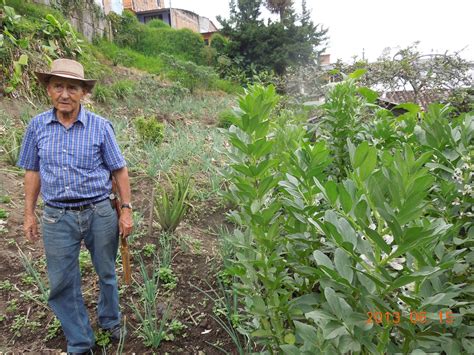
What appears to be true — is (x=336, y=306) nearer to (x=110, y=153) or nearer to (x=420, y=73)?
(x=110, y=153)

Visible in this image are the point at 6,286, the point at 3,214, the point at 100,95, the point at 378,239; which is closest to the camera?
the point at 378,239

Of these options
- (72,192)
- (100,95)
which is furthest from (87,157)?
(100,95)

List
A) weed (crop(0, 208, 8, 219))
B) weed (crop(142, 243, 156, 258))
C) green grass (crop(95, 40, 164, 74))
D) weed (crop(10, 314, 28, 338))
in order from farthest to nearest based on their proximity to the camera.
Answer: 1. green grass (crop(95, 40, 164, 74))
2. weed (crop(0, 208, 8, 219))
3. weed (crop(142, 243, 156, 258))
4. weed (crop(10, 314, 28, 338))

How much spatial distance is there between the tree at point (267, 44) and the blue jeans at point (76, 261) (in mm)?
15816

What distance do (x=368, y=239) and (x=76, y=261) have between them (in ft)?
5.74

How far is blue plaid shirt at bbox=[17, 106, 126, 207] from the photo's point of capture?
1.96m

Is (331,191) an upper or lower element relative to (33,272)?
upper

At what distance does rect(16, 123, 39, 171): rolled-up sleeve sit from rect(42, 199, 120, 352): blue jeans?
0.95 feet

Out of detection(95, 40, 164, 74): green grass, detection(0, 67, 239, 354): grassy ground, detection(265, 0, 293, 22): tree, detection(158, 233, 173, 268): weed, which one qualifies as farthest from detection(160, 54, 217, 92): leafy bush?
detection(265, 0, 293, 22): tree

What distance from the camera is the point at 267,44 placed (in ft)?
58.2

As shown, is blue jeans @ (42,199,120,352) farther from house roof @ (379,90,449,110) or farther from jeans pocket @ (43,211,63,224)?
house roof @ (379,90,449,110)

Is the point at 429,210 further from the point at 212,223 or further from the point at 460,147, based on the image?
the point at 212,223

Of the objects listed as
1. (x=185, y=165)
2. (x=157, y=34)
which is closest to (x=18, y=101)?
(x=185, y=165)

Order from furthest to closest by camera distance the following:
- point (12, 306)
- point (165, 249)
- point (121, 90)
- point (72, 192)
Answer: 1. point (121, 90)
2. point (165, 249)
3. point (12, 306)
4. point (72, 192)
